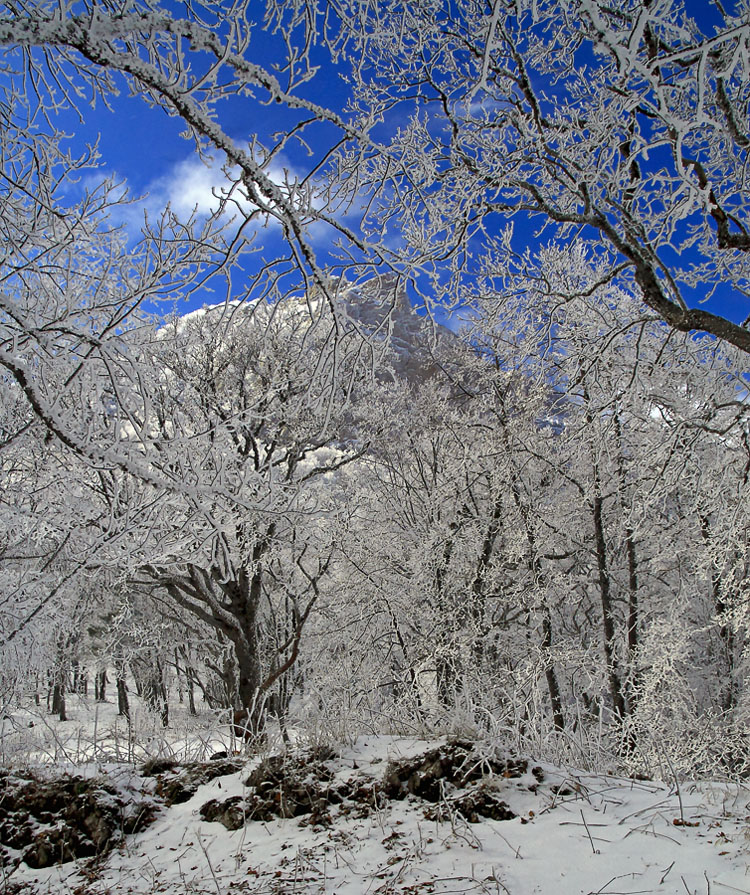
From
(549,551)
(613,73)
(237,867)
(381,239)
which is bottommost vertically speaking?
(237,867)

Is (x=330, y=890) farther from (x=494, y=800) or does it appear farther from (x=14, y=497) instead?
(x=14, y=497)

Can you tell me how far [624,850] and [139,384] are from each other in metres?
3.10

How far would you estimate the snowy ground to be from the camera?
252 cm

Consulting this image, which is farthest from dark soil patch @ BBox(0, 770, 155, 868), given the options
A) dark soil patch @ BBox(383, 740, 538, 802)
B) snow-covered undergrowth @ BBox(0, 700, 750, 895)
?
dark soil patch @ BBox(383, 740, 538, 802)

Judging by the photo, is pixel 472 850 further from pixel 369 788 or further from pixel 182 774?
pixel 182 774

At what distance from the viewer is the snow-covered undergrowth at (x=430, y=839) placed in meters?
2.56

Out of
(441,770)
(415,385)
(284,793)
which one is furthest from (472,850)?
(415,385)

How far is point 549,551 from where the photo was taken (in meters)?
12.8

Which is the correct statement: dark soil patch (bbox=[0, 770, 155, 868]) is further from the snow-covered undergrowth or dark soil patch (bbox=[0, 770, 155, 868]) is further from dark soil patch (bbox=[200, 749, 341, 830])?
dark soil patch (bbox=[200, 749, 341, 830])

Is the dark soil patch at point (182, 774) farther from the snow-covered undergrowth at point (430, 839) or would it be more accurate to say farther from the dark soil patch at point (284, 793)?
the dark soil patch at point (284, 793)

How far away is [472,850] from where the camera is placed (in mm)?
2906

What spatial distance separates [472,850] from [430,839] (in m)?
0.28

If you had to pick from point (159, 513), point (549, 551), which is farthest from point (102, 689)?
point (159, 513)

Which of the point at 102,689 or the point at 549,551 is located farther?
the point at 102,689
